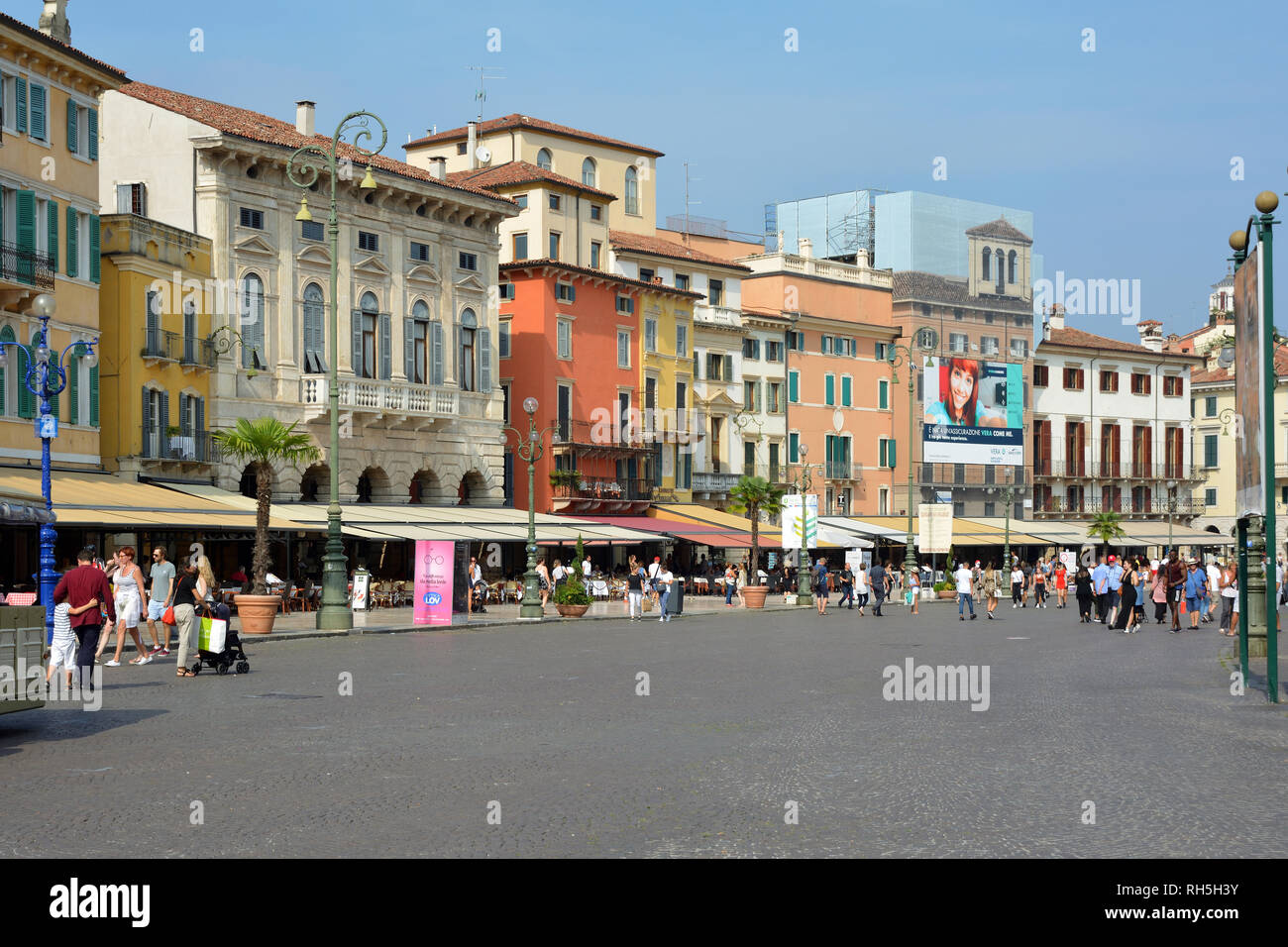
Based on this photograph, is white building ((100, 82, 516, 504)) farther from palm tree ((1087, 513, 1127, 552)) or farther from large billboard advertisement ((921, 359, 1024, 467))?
palm tree ((1087, 513, 1127, 552))

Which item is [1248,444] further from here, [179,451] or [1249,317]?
[179,451]

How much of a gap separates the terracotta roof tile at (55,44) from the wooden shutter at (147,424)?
8.01 metres

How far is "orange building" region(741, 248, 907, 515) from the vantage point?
247 ft

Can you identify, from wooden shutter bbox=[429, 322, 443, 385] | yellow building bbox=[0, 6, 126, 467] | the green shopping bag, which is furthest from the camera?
wooden shutter bbox=[429, 322, 443, 385]

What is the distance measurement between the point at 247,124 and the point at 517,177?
1548cm

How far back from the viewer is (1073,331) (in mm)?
95000

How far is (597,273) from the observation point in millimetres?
62781

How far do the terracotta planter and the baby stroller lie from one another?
8.32 metres

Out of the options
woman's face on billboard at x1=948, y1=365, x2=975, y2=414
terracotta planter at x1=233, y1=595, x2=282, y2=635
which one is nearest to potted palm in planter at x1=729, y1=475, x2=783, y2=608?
woman's face on billboard at x1=948, y1=365, x2=975, y2=414

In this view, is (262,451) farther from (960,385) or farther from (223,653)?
(960,385)

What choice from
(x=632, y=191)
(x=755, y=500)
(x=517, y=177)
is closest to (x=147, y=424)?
(x=517, y=177)

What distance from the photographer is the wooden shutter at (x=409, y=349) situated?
171ft

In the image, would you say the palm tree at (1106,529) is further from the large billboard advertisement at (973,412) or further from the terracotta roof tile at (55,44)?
the terracotta roof tile at (55,44)

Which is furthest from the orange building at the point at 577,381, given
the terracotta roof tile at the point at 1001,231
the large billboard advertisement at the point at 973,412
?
the terracotta roof tile at the point at 1001,231
